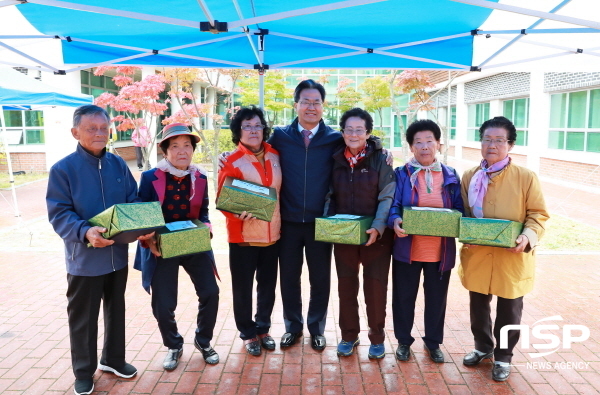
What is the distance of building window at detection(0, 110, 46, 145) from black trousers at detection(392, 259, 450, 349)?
16945 millimetres

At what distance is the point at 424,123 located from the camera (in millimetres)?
3270

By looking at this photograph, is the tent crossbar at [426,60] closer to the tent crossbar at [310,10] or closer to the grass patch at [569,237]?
the tent crossbar at [310,10]

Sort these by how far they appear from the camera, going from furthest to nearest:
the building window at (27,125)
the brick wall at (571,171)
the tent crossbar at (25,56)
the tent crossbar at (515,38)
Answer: the building window at (27,125)
the brick wall at (571,171)
the tent crossbar at (25,56)
the tent crossbar at (515,38)

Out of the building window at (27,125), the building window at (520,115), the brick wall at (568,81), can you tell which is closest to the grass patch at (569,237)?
the brick wall at (568,81)

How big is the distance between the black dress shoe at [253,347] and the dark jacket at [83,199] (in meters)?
1.22

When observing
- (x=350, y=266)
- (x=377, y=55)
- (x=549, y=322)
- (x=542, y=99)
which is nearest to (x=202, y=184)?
(x=350, y=266)

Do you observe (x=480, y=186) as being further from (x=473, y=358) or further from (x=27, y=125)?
(x=27, y=125)

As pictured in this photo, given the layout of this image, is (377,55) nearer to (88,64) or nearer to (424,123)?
(424,123)

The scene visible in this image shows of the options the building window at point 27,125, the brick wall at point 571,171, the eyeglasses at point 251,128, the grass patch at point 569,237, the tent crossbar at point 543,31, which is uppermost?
the tent crossbar at point 543,31

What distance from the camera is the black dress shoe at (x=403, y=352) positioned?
3.52 meters

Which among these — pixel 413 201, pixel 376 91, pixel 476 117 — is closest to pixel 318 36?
pixel 413 201

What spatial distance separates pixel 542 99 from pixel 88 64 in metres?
13.8

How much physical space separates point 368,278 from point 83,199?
2.04 meters

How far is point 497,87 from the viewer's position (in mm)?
18188
